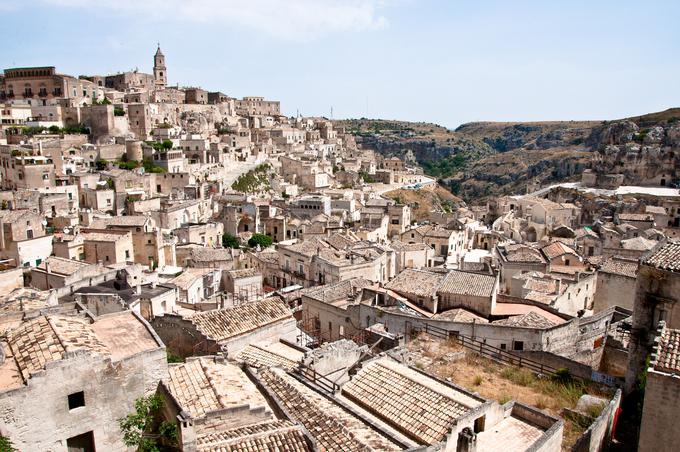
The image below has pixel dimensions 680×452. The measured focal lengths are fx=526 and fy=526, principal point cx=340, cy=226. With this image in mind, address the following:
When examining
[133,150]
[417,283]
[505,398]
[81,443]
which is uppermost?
[133,150]

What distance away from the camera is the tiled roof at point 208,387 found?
1243 cm

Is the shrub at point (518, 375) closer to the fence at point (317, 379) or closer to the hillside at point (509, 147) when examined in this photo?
the fence at point (317, 379)

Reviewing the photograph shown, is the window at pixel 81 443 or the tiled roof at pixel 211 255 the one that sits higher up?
the window at pixel 81 443

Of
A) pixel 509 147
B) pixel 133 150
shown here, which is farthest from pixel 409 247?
pixel 509 147

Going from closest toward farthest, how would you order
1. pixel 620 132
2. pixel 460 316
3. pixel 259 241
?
pixel 460 316, pixel 259 241, pixel 620 132

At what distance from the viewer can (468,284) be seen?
2519cm

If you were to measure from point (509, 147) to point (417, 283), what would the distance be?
173587 mm

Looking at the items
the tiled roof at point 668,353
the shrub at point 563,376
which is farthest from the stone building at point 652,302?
the tiled roof at point 668,353

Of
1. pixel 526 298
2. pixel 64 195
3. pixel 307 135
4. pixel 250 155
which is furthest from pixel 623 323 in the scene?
pixel 307 135

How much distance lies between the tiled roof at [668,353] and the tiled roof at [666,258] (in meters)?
3.34

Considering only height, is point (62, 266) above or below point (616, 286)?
above

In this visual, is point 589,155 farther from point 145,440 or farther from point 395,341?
point 145,440

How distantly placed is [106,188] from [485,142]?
165 m

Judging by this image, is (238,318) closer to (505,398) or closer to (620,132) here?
(505,398)
